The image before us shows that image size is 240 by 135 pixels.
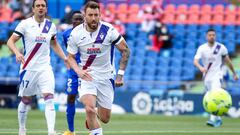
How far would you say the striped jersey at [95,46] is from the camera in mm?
11719

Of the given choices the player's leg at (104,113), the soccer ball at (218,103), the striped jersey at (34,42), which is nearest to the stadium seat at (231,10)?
the soccer ball at (218,103)

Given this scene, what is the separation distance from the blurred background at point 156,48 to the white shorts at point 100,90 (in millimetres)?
12438

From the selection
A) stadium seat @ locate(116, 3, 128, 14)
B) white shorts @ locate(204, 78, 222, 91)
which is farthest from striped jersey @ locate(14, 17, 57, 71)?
stadium seat @ locate(116, 3, 128, 14)

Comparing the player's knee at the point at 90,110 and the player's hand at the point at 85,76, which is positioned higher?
the player's hand at the point at 85,76

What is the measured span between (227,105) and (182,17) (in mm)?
13703

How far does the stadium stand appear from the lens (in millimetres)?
27812

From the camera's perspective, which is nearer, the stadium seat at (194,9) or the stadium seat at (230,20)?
the stadium seat at (230,20)

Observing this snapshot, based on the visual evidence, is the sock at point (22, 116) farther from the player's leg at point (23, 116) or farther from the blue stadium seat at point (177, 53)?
the blue stadium seat at point (177, 53)

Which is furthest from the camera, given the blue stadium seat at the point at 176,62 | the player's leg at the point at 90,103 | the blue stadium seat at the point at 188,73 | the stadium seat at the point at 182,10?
the stadium seat at the point at 182,10

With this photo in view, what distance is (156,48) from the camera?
28.8 metres

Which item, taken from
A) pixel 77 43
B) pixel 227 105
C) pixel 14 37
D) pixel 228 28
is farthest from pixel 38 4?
pixel 228 28

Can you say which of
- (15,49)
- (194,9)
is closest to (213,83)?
(15,49)

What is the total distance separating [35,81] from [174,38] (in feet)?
51.1

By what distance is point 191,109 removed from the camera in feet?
80.1
